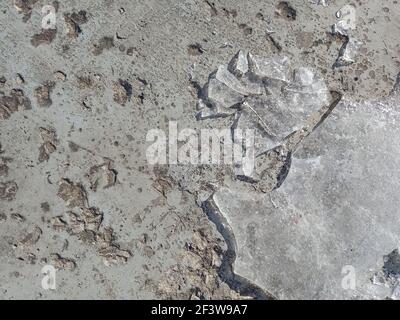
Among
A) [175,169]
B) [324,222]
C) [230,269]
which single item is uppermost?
[175,169]

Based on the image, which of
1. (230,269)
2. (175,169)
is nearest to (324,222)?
(230,269)

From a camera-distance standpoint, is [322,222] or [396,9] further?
[396,9]

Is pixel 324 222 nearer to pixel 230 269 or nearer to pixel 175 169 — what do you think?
pixel 230 269

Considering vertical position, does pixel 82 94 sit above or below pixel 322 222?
above

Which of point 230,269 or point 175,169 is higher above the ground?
point 175,169
